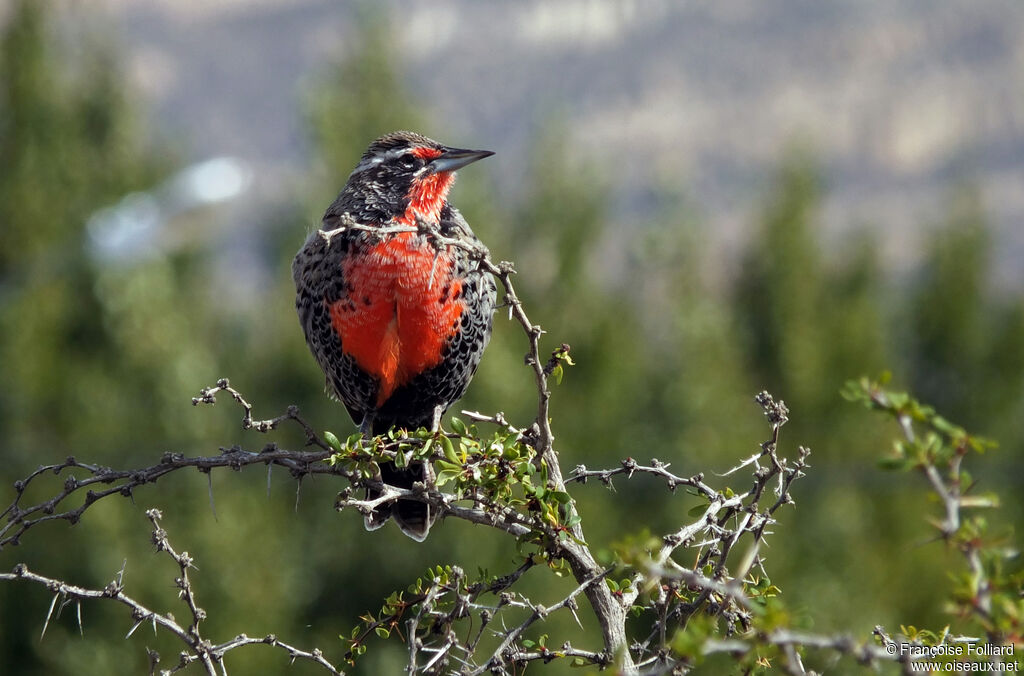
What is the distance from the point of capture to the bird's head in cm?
476

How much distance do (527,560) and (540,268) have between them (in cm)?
2111

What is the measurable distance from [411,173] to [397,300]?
0.79 m

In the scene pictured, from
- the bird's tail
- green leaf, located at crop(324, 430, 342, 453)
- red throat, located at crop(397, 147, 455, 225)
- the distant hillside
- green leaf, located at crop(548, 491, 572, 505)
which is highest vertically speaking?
red throat, located at crop(397, 147, 455, 225)

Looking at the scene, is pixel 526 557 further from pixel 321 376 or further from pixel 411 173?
pixel 321 376

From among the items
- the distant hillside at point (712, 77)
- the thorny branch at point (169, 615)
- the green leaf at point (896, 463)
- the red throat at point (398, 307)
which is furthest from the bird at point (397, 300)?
the distant hillside at point (712, 77)

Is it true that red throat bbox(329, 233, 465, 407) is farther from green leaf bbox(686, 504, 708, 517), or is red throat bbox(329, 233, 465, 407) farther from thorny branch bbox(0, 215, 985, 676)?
green leaf bbox(686, 504, 708, 517)

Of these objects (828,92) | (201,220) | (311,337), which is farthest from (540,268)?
(828,92)

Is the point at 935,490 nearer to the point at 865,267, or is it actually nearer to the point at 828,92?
the point at 865,267

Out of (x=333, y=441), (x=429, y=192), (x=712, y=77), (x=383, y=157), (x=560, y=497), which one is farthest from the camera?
(x=712, y=77)

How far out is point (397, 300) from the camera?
14.0ft

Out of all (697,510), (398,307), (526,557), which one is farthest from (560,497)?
(398,307)

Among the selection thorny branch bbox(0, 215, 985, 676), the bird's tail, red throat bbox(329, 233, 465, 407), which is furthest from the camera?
the bird's tail

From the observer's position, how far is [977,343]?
1081 inches

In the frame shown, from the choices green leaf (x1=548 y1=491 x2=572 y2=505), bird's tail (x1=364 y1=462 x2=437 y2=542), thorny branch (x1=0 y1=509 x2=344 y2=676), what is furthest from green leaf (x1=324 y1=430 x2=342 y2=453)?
bird's tail (x1=364 y1=462 x2=437 y2=542)
